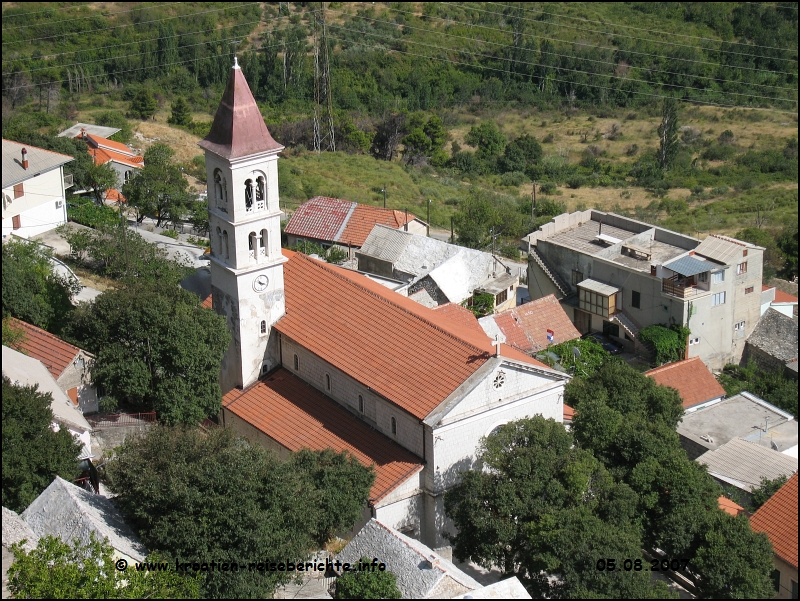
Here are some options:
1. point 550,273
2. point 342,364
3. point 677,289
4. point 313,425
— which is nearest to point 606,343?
point 677,289

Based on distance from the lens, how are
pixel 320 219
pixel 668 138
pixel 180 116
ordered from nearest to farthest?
pixel 320 219 → pixel 180 116 → pixel 668 138

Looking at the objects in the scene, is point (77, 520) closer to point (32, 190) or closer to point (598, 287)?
point (32, 190)

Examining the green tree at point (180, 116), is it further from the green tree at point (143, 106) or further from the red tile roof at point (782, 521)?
the red tile roof at point (782, 521)

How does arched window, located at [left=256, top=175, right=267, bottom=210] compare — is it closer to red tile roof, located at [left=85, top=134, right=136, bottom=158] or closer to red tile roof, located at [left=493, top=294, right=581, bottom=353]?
red tile roof, located at [left=493, top=294, right=581, bottom=353]

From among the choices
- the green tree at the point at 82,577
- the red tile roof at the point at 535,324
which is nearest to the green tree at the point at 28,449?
the green tree at the point at 82,577

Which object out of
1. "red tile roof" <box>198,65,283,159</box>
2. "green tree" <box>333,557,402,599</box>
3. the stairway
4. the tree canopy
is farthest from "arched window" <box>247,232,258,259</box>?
the stairway

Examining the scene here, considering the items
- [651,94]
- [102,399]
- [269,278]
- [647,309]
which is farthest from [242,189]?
[651,94]
